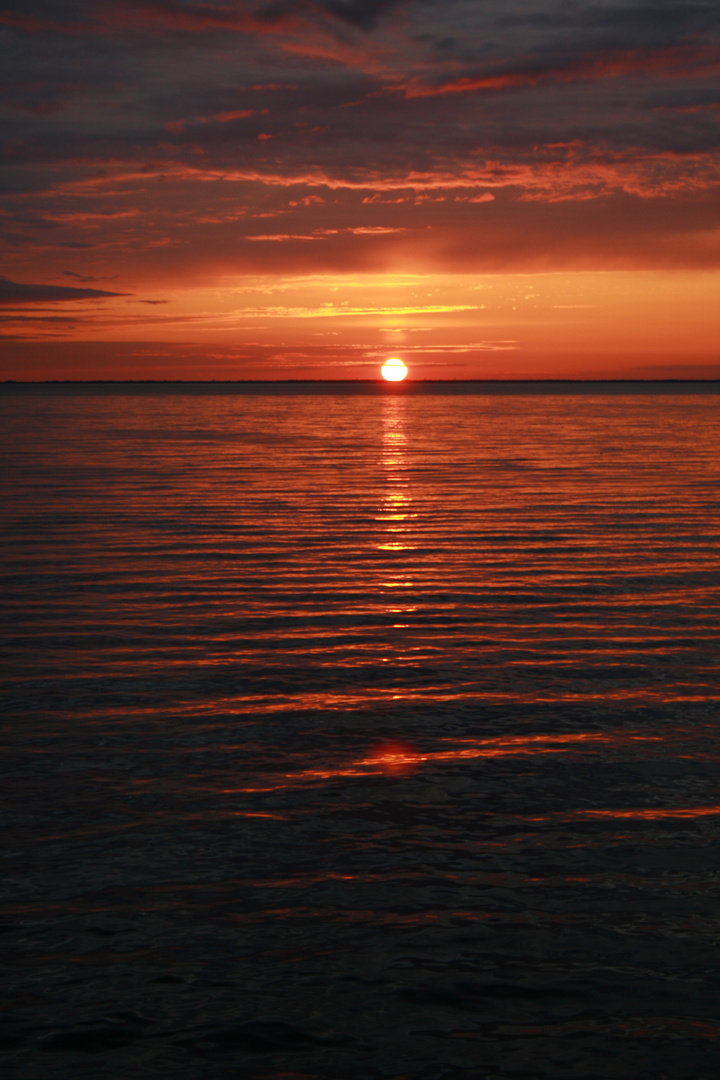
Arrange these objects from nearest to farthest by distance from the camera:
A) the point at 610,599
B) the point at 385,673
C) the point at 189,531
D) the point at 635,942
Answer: the point at 635,942 → the point at 385,673 → the point at 610,599 → the point at 189,531

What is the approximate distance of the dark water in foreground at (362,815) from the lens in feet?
20.4

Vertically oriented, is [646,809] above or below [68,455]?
below

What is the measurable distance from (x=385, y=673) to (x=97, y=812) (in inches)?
211

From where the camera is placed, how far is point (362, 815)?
29.8 feet

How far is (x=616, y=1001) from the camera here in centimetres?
644

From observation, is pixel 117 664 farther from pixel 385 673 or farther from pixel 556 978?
pixel 556 978

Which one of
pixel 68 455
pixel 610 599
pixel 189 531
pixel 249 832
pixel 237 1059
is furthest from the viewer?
pixel 68 455

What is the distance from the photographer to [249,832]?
28.6 ft

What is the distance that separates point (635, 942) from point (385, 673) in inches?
270

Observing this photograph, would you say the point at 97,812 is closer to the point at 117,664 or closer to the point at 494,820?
the point at 494,820

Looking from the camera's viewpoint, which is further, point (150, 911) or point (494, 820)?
point (494, 820)

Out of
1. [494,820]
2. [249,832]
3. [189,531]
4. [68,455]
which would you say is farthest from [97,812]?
[68,455]

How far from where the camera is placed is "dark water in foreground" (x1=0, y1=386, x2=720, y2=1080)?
6203mm

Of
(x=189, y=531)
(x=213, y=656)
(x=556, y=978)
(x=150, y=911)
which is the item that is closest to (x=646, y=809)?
(x=556, y=978)
